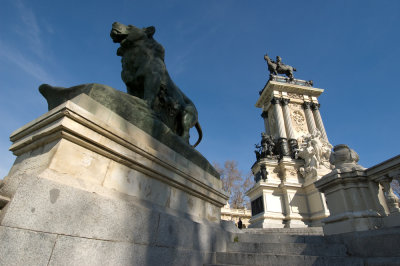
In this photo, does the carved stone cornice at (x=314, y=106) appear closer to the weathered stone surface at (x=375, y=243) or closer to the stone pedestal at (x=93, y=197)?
the weathered stone surface at (x=375, y=243)

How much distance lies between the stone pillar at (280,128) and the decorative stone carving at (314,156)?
5.18 feet

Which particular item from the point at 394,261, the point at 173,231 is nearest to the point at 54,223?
the point at 173,231

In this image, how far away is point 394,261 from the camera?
231 cm

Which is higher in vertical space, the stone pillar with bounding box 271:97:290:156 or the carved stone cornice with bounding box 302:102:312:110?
the carved stone cornice with bounding box 302:102:312:110

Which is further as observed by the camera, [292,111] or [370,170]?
[292,111]

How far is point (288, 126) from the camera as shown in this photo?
1900cm

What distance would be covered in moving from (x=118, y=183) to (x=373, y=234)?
3.56m

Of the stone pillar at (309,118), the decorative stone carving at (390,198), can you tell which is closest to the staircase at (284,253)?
the decorative stone carving at (390,198)

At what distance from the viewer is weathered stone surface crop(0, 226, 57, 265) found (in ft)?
4.61

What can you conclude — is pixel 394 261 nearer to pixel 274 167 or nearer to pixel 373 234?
pixel 373 234

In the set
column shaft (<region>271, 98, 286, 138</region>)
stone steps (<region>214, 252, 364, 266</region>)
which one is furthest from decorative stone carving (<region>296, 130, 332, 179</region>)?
stone steps (<region>214, 252, 364, 266</region>)

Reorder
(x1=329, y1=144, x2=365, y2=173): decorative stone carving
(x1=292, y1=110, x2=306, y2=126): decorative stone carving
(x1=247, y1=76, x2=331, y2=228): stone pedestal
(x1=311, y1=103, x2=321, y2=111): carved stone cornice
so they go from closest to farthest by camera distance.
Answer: (x1=329, y1=144, x2=365, y2=173): decorative stone carving → (x1=247, y1=76, x2=331, y2=228): stone pedestal → (x1=292, y1=110, x2=306, y2=126): decorative stone carving → (x1=311, y1=103, x2=321, y2=111): carved stone cornice

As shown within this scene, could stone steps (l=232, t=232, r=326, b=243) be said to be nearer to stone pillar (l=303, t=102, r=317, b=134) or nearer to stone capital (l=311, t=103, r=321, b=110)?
stone pillar (l=303, t=102, r=317, b=134)

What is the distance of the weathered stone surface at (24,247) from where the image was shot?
141cm
